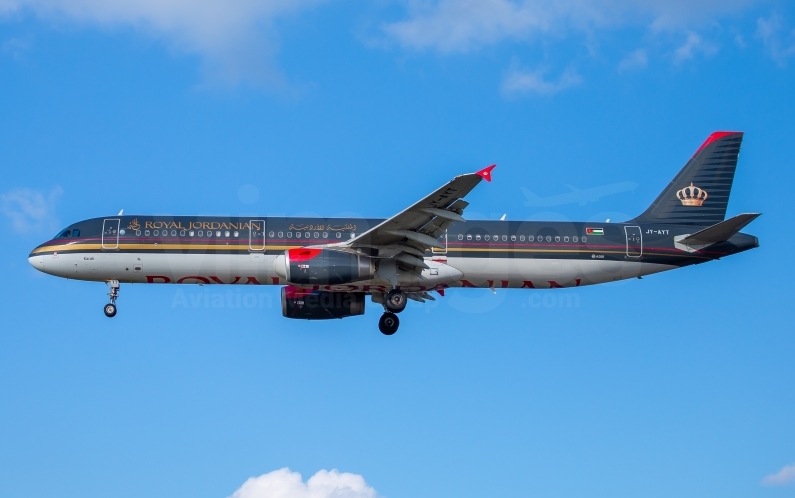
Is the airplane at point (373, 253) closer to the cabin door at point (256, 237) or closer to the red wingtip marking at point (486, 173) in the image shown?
the cabin door at point (256, 237)

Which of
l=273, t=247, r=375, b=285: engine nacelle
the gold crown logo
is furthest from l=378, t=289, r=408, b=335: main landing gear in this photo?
the gold crown logo

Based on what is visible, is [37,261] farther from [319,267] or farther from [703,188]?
[703,188]

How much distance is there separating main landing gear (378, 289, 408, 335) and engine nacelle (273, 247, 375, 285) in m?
2.66

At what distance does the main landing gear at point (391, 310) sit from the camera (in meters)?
41.9

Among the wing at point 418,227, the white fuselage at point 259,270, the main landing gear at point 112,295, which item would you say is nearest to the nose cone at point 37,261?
the white fuselage at point 259,270

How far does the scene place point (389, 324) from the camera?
4322 cm

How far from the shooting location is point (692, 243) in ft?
143

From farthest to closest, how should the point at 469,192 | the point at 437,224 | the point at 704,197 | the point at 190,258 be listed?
the point at 704,197 → the point at 190,258 → the point at 437,224 → the point at 469,192

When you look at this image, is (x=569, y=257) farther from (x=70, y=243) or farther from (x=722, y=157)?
(x=70, y=243)

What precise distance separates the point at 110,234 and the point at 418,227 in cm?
1336

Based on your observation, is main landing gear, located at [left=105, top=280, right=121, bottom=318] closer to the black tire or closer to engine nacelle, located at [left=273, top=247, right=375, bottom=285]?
the black tire

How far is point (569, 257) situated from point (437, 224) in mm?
7321

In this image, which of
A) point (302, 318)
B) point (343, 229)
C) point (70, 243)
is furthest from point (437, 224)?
point (70, 243)

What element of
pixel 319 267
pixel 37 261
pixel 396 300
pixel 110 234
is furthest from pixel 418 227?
pixel 37 261
